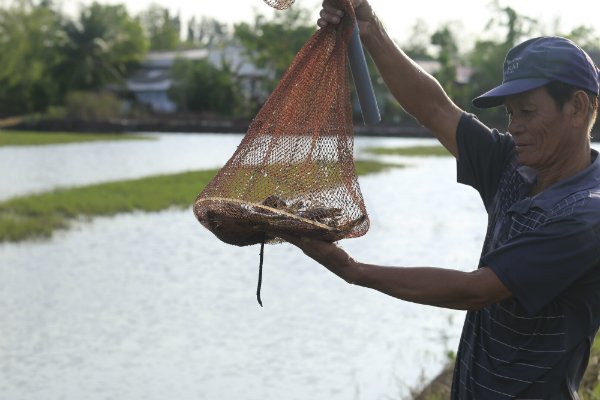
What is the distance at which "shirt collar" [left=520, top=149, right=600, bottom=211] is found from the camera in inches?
83.4

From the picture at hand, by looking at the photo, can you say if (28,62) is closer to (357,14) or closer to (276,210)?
(357,14)

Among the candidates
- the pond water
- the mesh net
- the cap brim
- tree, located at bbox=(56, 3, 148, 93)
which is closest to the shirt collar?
the cap brim

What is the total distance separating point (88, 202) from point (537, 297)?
13743 millimetres

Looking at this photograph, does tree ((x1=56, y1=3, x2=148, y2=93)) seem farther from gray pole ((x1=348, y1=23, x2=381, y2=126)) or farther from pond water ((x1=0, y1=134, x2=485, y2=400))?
gray pole ((x1=348, y1=23, x2=381, y2=126))

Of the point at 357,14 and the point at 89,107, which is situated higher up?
the point at 357,14

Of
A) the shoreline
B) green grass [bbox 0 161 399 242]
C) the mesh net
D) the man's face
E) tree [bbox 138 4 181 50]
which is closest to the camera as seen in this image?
the man's face

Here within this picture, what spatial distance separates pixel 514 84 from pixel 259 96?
54540mm

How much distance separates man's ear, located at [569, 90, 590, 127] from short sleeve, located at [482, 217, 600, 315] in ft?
0.84

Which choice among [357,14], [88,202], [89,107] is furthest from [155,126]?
[357,14]

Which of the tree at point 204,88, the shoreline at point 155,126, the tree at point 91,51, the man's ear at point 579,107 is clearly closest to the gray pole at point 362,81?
the man's ear at point 579,107

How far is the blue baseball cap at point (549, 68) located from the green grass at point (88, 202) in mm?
10493

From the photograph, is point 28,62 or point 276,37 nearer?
point 276,37

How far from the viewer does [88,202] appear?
15258 mm

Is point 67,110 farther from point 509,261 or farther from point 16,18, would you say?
point 509,261
